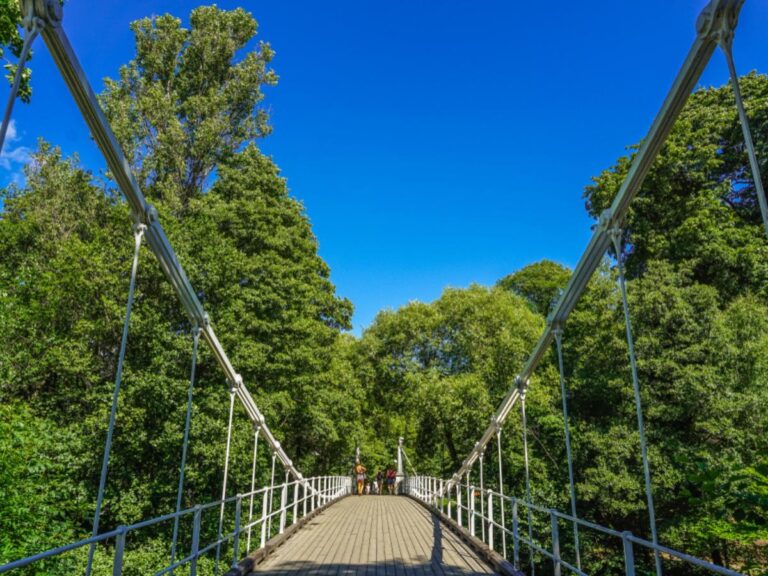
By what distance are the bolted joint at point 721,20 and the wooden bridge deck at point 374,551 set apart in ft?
17.5

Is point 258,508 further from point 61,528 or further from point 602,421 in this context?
point 602,421

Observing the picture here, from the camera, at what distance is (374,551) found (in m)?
7.48

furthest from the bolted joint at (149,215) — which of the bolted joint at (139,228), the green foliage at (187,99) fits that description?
the green foliage at (187,99)

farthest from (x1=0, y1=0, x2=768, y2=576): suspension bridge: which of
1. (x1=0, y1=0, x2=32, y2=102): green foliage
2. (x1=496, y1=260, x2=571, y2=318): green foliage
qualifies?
(x1=496, y1=260, x2=571, y2=318): green foliage

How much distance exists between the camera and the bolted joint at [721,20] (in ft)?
10.1

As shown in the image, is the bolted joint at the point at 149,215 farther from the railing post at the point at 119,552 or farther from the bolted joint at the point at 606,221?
the bolted joint at the point at 606,221

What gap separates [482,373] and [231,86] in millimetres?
14554

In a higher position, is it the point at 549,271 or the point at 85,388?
the point at 549,271

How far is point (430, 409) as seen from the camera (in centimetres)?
2050

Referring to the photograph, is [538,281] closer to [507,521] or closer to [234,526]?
[507,521]

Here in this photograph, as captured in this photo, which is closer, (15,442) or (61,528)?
(15,442)

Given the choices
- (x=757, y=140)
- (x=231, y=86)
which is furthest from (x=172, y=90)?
(x=757, y=140)

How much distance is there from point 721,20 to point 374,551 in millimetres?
7005

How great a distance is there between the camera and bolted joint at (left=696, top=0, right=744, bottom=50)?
3.08m
